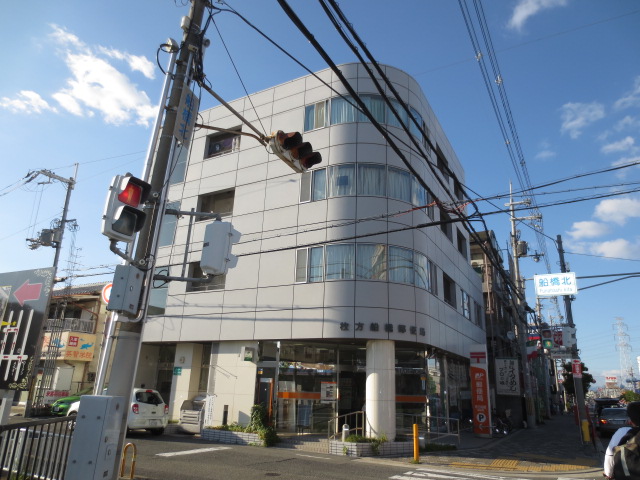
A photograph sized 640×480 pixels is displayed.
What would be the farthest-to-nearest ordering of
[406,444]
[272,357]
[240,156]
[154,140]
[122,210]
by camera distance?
[240,156] < [272,357] < [406,444] < [154,140] < [122,210]

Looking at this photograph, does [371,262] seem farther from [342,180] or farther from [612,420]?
[612,420]

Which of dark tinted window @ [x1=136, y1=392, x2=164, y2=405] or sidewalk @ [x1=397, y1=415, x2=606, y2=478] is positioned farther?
dark tinted window @ [x1=136, y1=392, x2=164, y2=405]

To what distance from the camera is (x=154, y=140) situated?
6.18 meters

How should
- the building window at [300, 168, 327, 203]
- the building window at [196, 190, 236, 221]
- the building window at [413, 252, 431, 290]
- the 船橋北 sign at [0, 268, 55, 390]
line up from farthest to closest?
the building window at [196, 190, 236, 221], the building window at [300, 168, 327, 203], the building window at [413, 252, 431, 290], the 船橋北 sign at [0, 268, 55, 390]

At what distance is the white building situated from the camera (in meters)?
16.1

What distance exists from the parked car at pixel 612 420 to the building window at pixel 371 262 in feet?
44.6

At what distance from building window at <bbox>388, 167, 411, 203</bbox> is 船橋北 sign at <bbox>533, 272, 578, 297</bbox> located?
748 centimetres

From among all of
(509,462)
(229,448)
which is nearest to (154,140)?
(229,448)

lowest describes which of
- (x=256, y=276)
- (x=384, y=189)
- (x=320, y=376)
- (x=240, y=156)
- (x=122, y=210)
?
(x=320, y=376)

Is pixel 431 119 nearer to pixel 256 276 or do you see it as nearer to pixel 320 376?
pixel 256 276

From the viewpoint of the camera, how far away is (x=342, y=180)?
691 inches

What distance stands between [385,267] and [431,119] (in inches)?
380

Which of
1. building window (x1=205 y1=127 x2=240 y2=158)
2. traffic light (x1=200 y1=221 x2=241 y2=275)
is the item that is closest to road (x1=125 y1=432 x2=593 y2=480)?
traffic light (x1=200 y1=221 x2=241 y2=275)

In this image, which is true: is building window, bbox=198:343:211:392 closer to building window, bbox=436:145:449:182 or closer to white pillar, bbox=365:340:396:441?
white pillar, bbox=365:340:396:441
